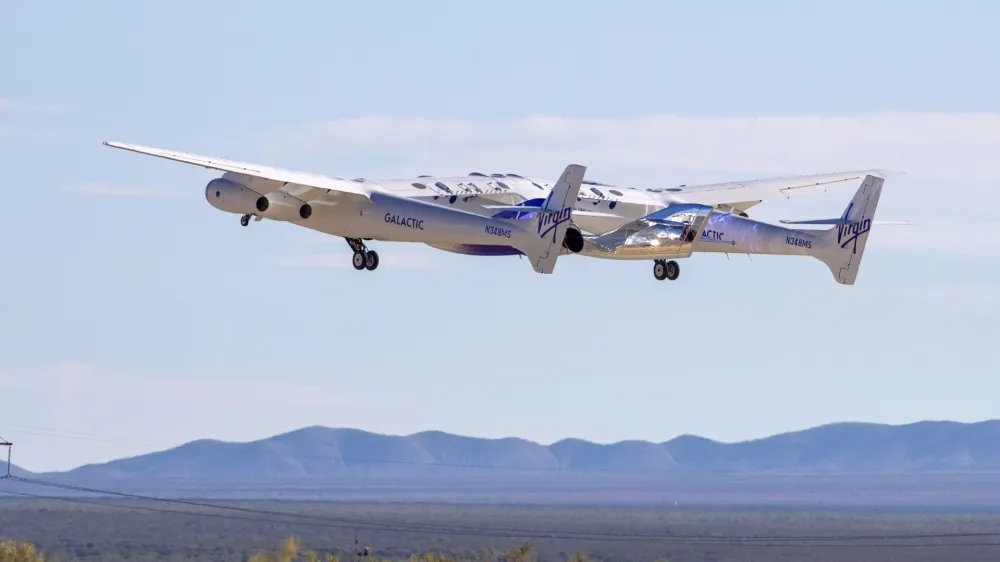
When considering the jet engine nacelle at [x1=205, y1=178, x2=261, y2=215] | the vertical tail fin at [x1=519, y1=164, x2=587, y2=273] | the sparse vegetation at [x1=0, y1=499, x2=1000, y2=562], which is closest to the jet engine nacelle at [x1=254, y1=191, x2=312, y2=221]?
the jet engine nacelle at [x1=205, y1=178, x2=261, y2=215]

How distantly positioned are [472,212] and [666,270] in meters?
8.91

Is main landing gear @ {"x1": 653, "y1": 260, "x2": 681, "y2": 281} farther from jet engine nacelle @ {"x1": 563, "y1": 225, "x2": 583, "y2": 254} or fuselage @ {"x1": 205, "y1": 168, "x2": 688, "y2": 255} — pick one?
jet engine nacelle @ {"x1": 563, "y1": 225, "x2": 583, "y2": 254}

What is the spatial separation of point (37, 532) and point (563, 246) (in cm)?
11667

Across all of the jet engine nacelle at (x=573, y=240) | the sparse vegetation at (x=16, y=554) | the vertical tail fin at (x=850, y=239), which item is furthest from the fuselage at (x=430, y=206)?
the sparse vegetation at (x=16, y=554)

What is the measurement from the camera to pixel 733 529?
629 ft

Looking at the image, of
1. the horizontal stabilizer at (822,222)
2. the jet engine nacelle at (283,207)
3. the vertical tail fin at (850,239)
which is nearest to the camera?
the jet engine nacelle at (283,207)

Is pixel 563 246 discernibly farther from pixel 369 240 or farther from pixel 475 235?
pixel 369 240

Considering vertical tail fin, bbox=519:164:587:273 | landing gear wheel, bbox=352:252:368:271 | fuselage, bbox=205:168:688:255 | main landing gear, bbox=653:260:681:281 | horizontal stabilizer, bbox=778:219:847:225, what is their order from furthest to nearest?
1. main landing gear, bbox=653:260:681:281
2. landing gear wheel, bbox=352:252:368:271
3. horizontal stabilizer, bbox=778:219:847:225
4. fuselage, bbox=205:168:688:255
5. vertical tail fin, bbox=519:164:587:273

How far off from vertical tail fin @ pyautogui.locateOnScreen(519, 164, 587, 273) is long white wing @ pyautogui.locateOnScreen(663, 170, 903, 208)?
674 inches

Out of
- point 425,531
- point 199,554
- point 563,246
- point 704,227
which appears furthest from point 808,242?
point 425,531

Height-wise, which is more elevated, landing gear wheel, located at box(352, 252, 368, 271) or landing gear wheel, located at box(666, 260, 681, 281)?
landing gear wheel, located at box(666, 260, 681, 281)

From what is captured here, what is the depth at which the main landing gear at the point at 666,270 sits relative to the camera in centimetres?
6706

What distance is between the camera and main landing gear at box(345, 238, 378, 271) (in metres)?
63.6

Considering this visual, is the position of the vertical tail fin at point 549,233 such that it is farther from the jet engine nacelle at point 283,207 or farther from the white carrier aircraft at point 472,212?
the jet engine nacelle at point 283,207
